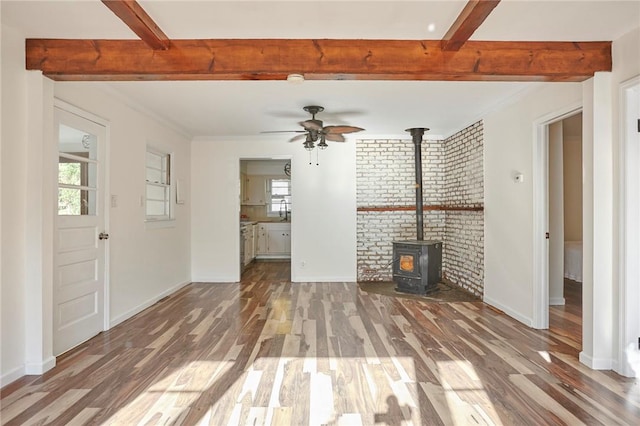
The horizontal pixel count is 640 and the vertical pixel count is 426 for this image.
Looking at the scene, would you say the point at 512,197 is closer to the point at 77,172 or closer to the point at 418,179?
the point at 418,179

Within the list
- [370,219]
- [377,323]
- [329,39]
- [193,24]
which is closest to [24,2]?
[193,24]

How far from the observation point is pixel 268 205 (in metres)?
9.75

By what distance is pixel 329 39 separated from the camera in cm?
289

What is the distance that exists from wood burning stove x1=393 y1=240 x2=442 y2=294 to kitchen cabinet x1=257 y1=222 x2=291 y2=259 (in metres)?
3.92

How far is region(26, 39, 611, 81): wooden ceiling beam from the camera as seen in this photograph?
113 inches

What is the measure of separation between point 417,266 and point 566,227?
3.33 meters

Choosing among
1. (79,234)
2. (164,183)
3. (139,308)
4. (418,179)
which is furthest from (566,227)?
(79,234)

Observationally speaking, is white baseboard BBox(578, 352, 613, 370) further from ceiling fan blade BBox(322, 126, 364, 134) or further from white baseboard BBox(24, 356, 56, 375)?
white baseboard BBox(24, 356, 56, 375)

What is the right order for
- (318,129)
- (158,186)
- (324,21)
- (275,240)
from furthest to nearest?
(275,240), (158,186), (318,129), (324,21)

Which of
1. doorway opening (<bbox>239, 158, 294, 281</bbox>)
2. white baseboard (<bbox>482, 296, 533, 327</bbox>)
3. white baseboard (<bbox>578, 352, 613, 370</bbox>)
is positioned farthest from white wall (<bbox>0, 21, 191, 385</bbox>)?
doorway opening (<bbox>239, 158, 294, 281</bbox>)

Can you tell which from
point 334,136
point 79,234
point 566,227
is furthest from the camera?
point 566,227

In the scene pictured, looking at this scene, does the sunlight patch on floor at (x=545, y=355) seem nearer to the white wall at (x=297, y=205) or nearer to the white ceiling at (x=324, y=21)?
the white ceiling at (x=324, y=21)

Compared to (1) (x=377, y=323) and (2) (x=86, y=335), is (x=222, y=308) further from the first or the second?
(1) (x=377, y=323)

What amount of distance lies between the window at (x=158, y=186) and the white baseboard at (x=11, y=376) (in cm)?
252
